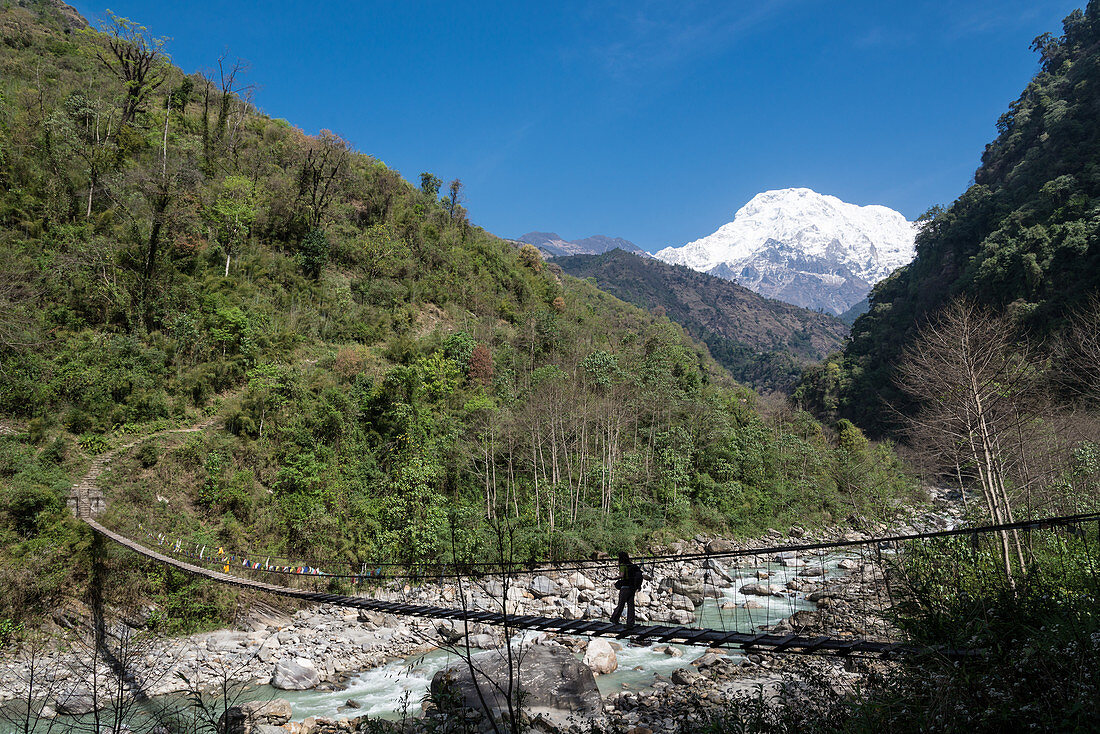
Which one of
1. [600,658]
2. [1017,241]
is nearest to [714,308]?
[1017,241]

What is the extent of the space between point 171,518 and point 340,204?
14.8 metres

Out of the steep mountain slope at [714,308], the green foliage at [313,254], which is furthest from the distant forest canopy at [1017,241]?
the steep mountain slope at [714,308]

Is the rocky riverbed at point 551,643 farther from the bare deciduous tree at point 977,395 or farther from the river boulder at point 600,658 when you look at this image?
the bare deciduous tree at point 977,395

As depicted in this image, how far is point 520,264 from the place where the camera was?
26.8 m

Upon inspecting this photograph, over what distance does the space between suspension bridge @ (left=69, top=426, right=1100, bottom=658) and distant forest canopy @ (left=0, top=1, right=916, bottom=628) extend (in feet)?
1.53

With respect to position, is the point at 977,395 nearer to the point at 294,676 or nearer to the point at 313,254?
the point at 294,676

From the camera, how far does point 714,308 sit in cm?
10200

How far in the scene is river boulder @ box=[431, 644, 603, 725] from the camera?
653 cm

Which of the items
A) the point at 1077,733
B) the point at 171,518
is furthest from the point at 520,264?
the point at 1077,733

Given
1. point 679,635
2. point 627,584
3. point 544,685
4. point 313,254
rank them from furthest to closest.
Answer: point 313,254, point 544,685, point 627,584, point 679,635

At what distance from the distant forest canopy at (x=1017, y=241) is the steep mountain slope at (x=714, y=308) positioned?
42229 mm

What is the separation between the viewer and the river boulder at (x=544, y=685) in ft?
21.4

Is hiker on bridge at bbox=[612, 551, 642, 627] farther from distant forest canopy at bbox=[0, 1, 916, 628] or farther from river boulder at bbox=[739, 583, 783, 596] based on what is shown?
river boulder at bbox=[739, 583, 783, 596]

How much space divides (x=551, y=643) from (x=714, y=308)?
3972 inches
